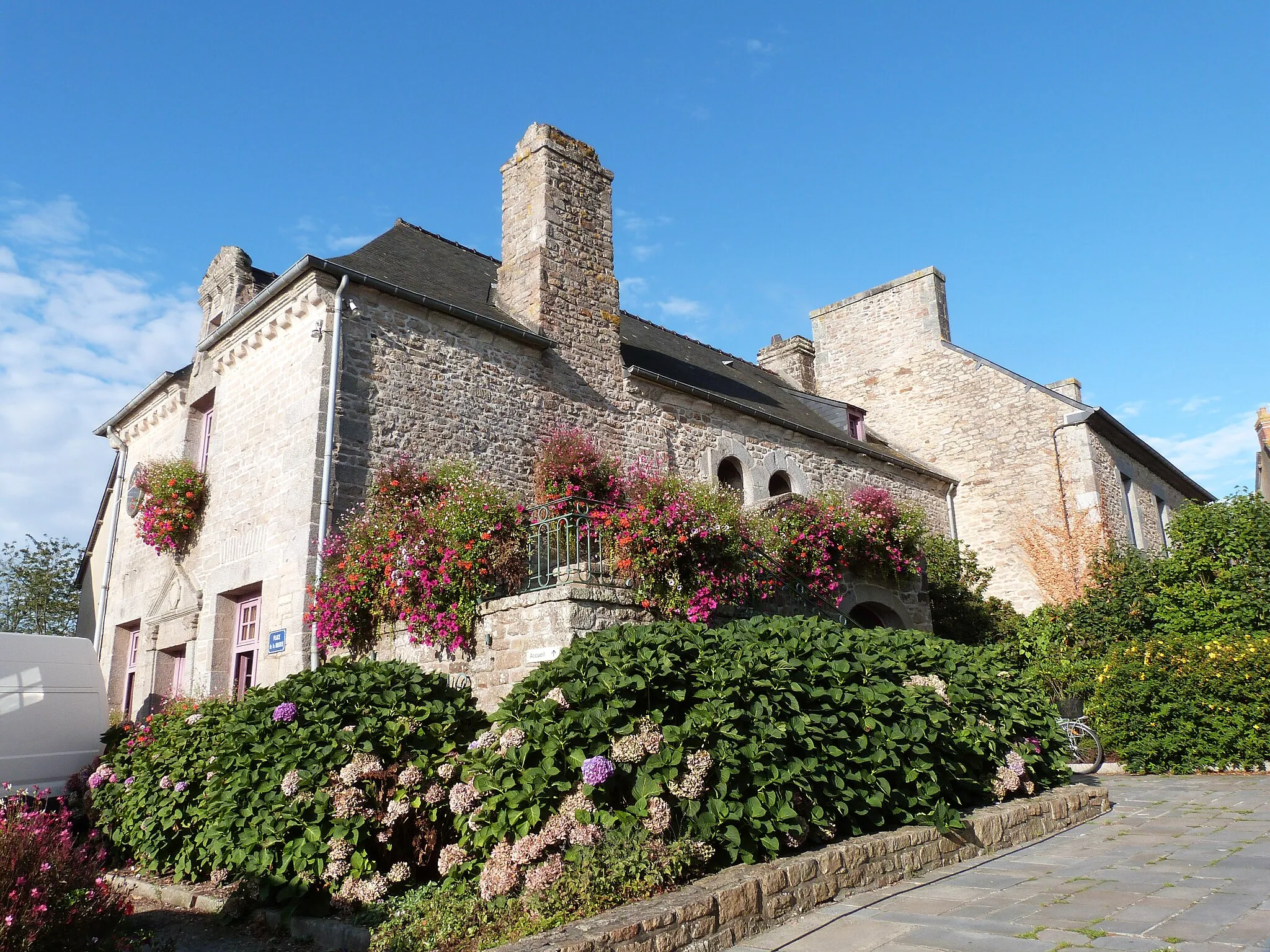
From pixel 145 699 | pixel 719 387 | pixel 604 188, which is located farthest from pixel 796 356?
pixel 145 699

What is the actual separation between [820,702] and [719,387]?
9.09 meters

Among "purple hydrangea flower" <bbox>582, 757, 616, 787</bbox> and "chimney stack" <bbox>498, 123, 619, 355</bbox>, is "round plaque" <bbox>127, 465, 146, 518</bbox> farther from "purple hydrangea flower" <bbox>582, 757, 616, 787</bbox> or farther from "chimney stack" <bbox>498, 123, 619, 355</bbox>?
"purple hydrangea flower" <bbox>582, 757, 616, 787</bbox>

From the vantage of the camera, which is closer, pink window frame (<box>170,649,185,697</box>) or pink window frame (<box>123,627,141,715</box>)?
pink window frame (<box>170,649,185,697</box>)

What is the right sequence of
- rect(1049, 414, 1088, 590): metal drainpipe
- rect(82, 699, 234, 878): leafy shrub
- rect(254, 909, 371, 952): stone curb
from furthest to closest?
rect(1049, 414, 1088, 590): metal drainpipe < rect(82, 699, 234, 878): leafy shrub < rect(254, 909, 371, 952): stone curb

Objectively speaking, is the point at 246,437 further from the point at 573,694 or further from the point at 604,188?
the point at 573,694

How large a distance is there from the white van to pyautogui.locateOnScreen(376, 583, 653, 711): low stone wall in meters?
3.42

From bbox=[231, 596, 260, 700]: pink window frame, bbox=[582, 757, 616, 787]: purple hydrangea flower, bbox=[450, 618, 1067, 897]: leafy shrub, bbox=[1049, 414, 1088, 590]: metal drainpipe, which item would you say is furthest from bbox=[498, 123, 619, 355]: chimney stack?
bbox=[1049, 414, 1088, 590]: metal drainpipe

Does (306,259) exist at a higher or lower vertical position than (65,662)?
higher

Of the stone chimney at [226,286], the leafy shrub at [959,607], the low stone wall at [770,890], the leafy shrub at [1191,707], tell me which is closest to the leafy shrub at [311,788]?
the low stone wall at [770,890]

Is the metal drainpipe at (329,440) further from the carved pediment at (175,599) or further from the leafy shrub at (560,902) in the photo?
the leafy shrub at (560,902)

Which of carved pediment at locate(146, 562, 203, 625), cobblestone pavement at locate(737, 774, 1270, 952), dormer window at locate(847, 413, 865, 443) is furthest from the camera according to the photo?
dormer window at locate(847, 413, 865, 443)

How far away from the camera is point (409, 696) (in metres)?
6.03

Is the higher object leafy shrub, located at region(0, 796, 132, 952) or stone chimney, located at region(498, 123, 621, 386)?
stone chimney, located at region(498, 123, 621, 386)

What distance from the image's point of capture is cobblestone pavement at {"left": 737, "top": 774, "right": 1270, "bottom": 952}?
3.56 meters
